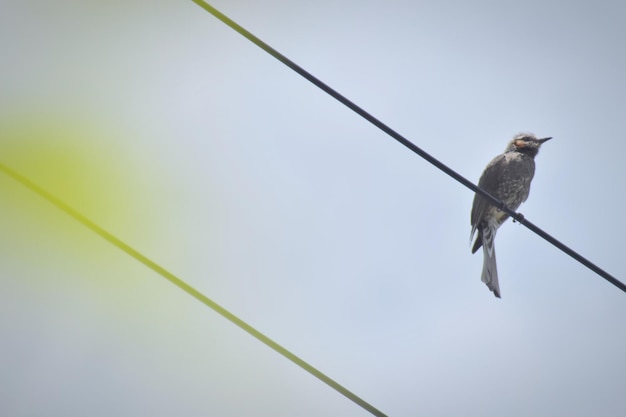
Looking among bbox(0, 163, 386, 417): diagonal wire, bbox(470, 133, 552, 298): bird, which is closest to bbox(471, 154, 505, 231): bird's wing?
bbox(470, 133, 552, 298): bird

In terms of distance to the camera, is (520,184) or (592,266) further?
(520,184)

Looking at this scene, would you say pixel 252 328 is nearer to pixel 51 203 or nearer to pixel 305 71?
pixel 51 203

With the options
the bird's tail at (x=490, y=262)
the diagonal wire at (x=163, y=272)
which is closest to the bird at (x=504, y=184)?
the bird's tail at (x=490, y=262)

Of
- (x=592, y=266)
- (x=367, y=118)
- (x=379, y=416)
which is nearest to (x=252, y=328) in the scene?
(x=379, y=416)

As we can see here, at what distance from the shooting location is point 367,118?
A: 352 cm

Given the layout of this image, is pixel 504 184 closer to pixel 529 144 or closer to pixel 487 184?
pixel 487 184

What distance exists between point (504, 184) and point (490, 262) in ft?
3.91

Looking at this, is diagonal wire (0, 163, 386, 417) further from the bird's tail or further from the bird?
the bird

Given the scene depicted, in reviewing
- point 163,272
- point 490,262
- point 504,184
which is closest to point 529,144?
point 504,184

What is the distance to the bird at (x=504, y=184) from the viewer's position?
755 cm

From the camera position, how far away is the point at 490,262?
22.4 feet

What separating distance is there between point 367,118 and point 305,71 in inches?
15.8

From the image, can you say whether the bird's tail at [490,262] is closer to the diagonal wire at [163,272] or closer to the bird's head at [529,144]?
the bird's head at [529,144]

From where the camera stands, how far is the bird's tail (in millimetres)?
6504
